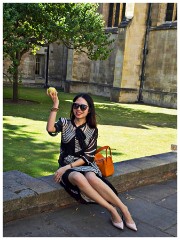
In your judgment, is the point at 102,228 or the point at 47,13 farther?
the point at 47,13

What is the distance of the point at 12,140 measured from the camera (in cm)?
746

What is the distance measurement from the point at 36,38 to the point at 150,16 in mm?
10231

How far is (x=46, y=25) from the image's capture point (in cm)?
1391

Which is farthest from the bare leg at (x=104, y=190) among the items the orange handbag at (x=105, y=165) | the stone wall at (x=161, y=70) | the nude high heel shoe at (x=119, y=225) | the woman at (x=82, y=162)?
the stone wall at (x=161, y=70)

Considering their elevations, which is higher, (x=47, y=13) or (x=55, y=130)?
(x=47, y=13)

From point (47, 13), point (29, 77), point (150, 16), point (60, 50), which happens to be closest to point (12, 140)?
point (47, 13)

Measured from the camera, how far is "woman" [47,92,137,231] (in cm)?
344

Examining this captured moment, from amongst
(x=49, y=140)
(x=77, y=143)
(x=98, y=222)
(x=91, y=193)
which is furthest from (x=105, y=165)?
(x=49, y=140)

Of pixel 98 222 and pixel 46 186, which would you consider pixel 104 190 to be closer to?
pixel 98 222

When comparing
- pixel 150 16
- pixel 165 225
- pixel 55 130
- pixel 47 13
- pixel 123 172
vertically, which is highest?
pixel 150 16

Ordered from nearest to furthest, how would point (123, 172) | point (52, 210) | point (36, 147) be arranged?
point (52, 210)
point (123, 172)
point (36, 147)

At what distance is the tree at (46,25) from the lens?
1315 cm

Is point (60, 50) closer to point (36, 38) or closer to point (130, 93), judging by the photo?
point (130, 93)

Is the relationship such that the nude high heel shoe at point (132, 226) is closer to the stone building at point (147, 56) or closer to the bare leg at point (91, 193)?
the bare leg at point (91, 193)
